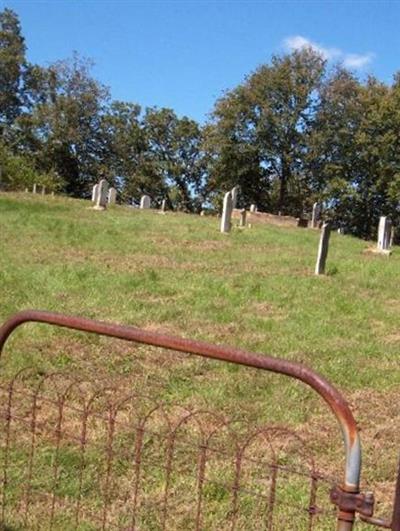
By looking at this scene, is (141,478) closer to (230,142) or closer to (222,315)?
(222,315)

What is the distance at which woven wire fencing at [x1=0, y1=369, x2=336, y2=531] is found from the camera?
12.9 feet

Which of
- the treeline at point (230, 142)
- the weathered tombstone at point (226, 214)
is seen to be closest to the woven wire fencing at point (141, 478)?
the weathered tombstone at point (226, 214)

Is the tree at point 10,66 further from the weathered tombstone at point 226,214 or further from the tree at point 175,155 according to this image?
the weathered tombstone at point 226,214

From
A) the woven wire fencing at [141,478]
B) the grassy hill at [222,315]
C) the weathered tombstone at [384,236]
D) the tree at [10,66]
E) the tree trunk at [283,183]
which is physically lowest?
the woven wire fencing at [141,478]

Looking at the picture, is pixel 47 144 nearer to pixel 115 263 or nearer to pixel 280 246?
pixel 280 246

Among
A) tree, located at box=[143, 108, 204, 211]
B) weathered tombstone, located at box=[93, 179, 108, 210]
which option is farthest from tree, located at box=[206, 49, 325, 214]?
weathered tombstone, located at box=[93, 179, 108, 210]

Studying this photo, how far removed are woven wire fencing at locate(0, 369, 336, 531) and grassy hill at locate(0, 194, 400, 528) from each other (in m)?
0.51

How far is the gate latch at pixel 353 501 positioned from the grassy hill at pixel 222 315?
202 centimetres

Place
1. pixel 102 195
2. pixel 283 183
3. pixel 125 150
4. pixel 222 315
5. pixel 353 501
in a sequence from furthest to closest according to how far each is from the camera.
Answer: pixel 125 150 < pixel 283 183 < pixel 102 195 < pixel 222 315 < pixel 353 501

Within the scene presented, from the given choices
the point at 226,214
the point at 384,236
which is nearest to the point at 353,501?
the point at 226,214

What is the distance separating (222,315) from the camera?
29.6ft

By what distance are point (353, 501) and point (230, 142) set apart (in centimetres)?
4966

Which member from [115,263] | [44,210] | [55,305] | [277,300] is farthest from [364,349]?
[44,210]

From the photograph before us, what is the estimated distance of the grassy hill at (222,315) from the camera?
5.82 meters
